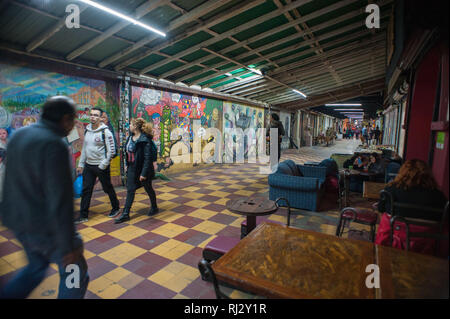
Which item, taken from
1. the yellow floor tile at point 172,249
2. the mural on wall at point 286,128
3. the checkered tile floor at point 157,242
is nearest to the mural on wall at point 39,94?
the checkered tile floor at point 157,242

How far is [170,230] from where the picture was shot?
394cm

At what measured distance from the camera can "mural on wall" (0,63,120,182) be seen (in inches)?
180

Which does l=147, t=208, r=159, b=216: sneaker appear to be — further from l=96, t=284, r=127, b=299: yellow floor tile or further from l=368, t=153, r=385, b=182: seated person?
l=368, t=153, r=385, b=182: seated person

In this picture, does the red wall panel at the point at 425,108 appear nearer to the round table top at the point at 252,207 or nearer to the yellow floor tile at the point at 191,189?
the round table top at the point at 252,207

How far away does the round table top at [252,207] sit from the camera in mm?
2734

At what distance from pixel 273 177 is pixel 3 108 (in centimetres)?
531

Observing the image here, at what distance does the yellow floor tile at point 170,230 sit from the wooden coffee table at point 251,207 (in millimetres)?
1281

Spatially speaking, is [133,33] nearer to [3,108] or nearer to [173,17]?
[173,17]

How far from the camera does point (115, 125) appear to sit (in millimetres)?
6473

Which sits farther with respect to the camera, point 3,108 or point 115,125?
point 115,125

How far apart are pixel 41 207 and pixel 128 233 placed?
2.40m

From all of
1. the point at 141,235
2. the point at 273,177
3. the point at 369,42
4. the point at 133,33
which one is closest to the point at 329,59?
the point at 369,42

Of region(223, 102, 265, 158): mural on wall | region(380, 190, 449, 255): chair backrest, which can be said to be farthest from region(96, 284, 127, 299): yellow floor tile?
region(223, 102, 265, 158): mural on wall

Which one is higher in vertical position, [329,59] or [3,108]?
[329,59]
